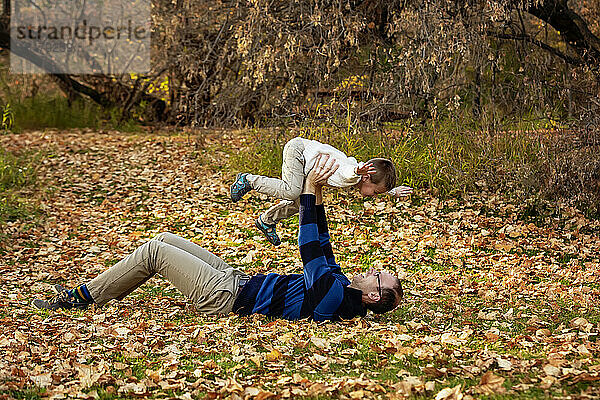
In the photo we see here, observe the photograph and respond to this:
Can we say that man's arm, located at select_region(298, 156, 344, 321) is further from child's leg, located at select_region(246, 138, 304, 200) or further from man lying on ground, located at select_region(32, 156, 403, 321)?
child's leg, located at select_region(246, 138, 304, 200)

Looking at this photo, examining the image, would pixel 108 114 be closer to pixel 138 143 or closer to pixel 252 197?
pixel 138 143

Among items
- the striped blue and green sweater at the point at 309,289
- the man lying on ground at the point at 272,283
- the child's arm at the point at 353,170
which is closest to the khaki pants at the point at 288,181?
the child's arm at the point at 353,170

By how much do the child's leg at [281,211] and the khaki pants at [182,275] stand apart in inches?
28.6

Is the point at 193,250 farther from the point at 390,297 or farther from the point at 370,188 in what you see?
the point at 390,297

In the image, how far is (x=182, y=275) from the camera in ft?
14.8

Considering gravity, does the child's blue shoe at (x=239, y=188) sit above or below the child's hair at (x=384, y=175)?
below

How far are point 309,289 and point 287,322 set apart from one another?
27cm

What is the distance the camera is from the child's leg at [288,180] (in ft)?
16.4

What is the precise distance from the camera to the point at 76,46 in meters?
13.4

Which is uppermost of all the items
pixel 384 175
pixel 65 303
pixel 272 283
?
pixel 384 175

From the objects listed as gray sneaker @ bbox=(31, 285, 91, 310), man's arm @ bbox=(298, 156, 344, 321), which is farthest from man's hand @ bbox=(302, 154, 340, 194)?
gray sneaker @ bbox=(31, 285, 91, 310)
